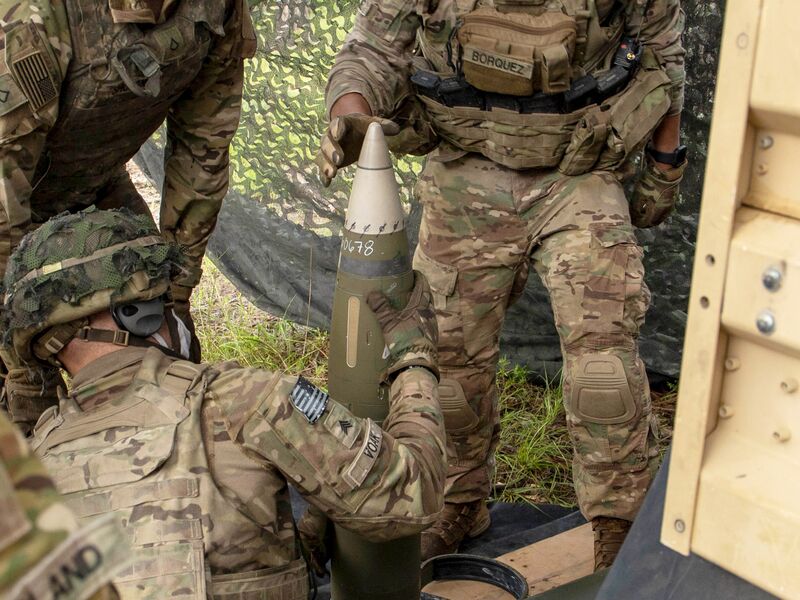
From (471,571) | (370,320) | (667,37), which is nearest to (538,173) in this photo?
(667,37)

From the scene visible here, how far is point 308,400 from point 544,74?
148 cm

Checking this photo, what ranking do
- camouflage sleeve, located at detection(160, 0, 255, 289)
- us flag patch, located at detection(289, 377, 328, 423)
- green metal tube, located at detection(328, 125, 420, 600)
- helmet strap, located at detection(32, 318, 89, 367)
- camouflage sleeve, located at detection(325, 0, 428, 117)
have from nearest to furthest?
us flag patch, located at detection(289, 377, 328, 423) < helmet strap, located at detection(32, 318, 89, 367) < green metal tube, located at detection(328, 125, 420, 600) < camouflage sleeve, located at detection(325, 0, 428, 117) < camouflage sleeve, located at detection(160, 0, 255, 289)

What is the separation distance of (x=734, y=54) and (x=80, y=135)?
9.32 feet

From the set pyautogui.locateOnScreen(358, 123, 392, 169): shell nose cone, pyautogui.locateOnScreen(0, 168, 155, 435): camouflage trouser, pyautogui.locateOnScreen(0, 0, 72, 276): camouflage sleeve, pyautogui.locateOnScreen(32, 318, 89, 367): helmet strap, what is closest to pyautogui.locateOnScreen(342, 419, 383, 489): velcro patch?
pyautogui.locateOnScreen(32, 318, 89, 367): helmet strap

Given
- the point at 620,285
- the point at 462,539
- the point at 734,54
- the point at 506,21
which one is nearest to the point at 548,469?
the point at 462,539

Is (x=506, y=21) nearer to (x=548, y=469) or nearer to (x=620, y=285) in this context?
(x=620, y=285)

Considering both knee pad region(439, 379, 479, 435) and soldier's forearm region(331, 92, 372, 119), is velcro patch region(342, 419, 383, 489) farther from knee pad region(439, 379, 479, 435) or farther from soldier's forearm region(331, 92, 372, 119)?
soldier's forearm region(331, 92, 372, 119)

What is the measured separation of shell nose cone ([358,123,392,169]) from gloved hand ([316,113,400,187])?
5.4 inches

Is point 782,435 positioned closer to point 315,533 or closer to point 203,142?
point 315,533

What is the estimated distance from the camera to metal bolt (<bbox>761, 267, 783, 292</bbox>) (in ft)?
4.75

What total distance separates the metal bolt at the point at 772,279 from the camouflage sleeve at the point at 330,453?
114 centimetres

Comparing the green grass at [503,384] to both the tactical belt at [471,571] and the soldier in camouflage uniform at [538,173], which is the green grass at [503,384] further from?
the tactical belt at [471,571]

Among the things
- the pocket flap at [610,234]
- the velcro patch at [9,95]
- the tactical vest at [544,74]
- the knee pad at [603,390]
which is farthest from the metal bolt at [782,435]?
the velcro patch at [9,95]

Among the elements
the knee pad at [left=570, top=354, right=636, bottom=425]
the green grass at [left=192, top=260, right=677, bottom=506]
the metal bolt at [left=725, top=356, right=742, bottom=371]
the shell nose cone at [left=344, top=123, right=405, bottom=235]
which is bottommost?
the green grass at [left=192, top=260, right=677, bottom=506]
